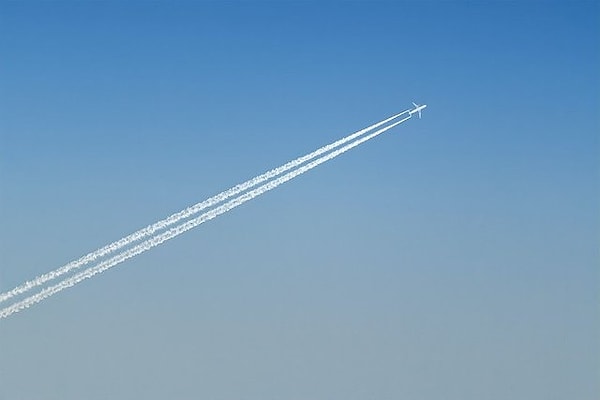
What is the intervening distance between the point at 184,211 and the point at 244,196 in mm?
2767

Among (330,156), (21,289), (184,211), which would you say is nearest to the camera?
(21,289)

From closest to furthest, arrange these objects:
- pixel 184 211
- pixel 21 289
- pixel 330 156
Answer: pixel 21 289, pixel 184 211, pixel 330 156

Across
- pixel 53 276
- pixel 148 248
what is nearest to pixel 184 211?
pixel 148 248

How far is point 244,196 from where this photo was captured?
42.2 metres

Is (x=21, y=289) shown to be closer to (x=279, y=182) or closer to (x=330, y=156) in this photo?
(x=279, y=182)

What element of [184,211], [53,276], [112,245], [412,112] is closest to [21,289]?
[53,276]

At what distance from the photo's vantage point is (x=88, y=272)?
128ft

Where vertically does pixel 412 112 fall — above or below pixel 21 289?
above

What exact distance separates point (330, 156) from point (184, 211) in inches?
293

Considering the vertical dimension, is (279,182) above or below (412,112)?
below

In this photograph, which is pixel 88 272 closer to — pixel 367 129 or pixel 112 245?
Result: pixel 112 245

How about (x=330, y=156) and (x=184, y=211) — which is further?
(x=330, y=156)

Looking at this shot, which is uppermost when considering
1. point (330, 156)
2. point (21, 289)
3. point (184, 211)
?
point (330, 156)

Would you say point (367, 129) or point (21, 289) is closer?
point (21, 289)
